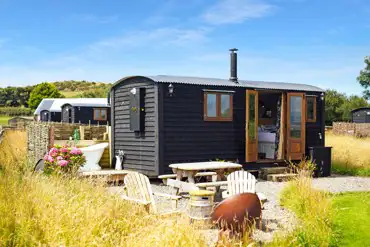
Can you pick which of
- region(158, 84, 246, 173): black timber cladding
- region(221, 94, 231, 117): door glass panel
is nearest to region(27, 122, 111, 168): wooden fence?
region(158, 84, 246, 173): black timber cladding

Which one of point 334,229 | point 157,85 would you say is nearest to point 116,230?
point 334,229

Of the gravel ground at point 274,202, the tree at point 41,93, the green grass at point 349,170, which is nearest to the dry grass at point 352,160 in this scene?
the green grass at point 349,170

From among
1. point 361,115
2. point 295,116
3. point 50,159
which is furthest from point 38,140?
point 361,115

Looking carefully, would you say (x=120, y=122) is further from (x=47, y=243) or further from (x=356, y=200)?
(x=47, y=243)

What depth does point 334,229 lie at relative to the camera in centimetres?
661

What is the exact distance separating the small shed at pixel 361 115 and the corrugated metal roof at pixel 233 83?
2115cm

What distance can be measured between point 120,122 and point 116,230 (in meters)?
7.67

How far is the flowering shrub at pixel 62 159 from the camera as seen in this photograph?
10.2 meters

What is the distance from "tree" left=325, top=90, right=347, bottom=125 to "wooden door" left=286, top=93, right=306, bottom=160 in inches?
1159

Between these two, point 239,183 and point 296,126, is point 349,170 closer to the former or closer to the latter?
point 296,126

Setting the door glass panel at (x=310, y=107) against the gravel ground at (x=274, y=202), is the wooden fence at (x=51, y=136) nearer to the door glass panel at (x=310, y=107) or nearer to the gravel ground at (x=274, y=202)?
the gravel ground at (x=274, y=202)

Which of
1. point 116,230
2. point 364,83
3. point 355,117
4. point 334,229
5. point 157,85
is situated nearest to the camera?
point 116,230

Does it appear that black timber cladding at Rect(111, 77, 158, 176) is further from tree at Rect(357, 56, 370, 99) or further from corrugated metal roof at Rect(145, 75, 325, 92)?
tree at Rect(357, 56, 370, 99)

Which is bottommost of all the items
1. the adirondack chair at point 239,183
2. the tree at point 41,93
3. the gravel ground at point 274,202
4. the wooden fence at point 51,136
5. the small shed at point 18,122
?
the gravel ground at point 274,202
